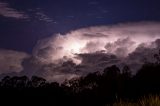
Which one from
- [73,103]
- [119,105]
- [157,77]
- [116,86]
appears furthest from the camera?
[73,103]

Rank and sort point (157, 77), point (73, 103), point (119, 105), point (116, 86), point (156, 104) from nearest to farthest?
point (156, 104), point (119, 105), point (157, 77), point (116, 86), point (73, 103)

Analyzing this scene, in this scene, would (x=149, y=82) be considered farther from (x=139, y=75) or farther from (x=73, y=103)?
(x=73, y=103)

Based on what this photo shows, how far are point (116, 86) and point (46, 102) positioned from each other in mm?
18295

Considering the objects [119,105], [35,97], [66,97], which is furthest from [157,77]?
[119,105]

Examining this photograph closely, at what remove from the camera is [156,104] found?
521 inches

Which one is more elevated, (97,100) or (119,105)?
(119,105)

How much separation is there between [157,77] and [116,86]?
9.10m

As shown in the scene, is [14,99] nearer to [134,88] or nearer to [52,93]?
[52,93]

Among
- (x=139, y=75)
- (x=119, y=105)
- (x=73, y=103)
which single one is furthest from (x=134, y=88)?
(x=119, y=105)

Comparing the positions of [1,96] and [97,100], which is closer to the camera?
[97,100]

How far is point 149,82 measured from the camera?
60406 mm

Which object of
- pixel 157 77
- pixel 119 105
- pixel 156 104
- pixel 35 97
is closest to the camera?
pixel 156 104

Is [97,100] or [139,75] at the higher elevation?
[139,75]

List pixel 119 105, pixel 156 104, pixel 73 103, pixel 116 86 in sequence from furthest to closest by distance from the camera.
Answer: pixel 73 103 → pixel 116 86 → pixel 119 105 → pixel 156 104
